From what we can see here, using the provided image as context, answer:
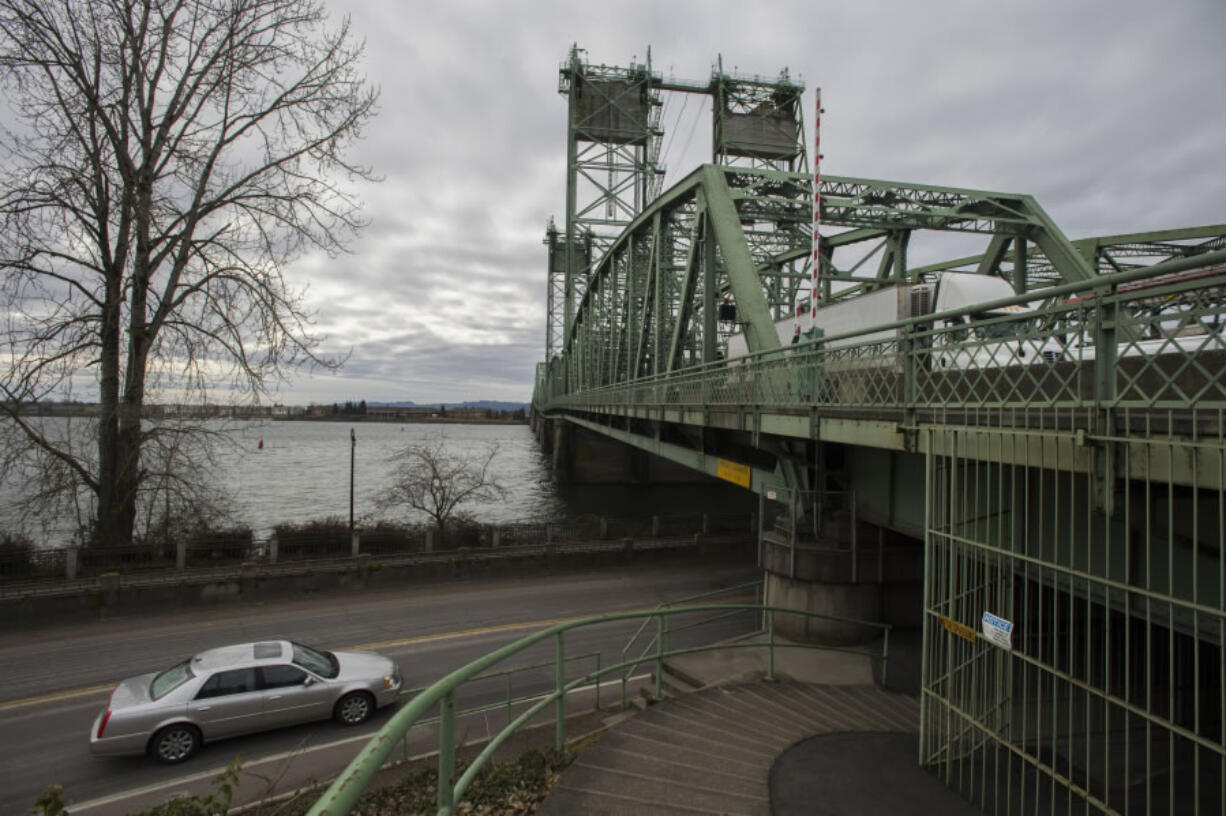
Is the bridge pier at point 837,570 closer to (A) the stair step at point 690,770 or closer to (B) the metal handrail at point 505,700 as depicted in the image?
(B) the metal handrail at point 505,700

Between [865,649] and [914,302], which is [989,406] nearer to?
[865,649]

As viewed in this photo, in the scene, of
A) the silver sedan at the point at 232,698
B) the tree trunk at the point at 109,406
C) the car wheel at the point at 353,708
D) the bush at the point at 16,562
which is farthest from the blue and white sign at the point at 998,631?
the bush at the point at 16,562

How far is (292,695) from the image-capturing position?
9.13 m

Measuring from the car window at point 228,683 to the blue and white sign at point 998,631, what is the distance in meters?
9.58

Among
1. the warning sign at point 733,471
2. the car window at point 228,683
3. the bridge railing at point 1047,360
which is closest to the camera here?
the bridge railing at point 1047,360

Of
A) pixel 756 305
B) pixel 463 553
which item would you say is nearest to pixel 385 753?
pixel 756 305

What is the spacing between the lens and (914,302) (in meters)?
11.2

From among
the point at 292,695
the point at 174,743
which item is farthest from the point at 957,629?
the point at 174,743

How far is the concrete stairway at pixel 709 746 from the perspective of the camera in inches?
175

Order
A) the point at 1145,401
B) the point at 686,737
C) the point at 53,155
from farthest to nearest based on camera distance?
the point at 53,155
the point at 686,737
the point at 1145,401

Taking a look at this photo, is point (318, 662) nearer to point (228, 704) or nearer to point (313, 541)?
point (228, 704)

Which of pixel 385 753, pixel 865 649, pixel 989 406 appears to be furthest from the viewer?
pixel 865 649

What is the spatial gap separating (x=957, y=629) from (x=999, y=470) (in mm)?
1373

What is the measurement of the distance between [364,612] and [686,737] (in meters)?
12.4
